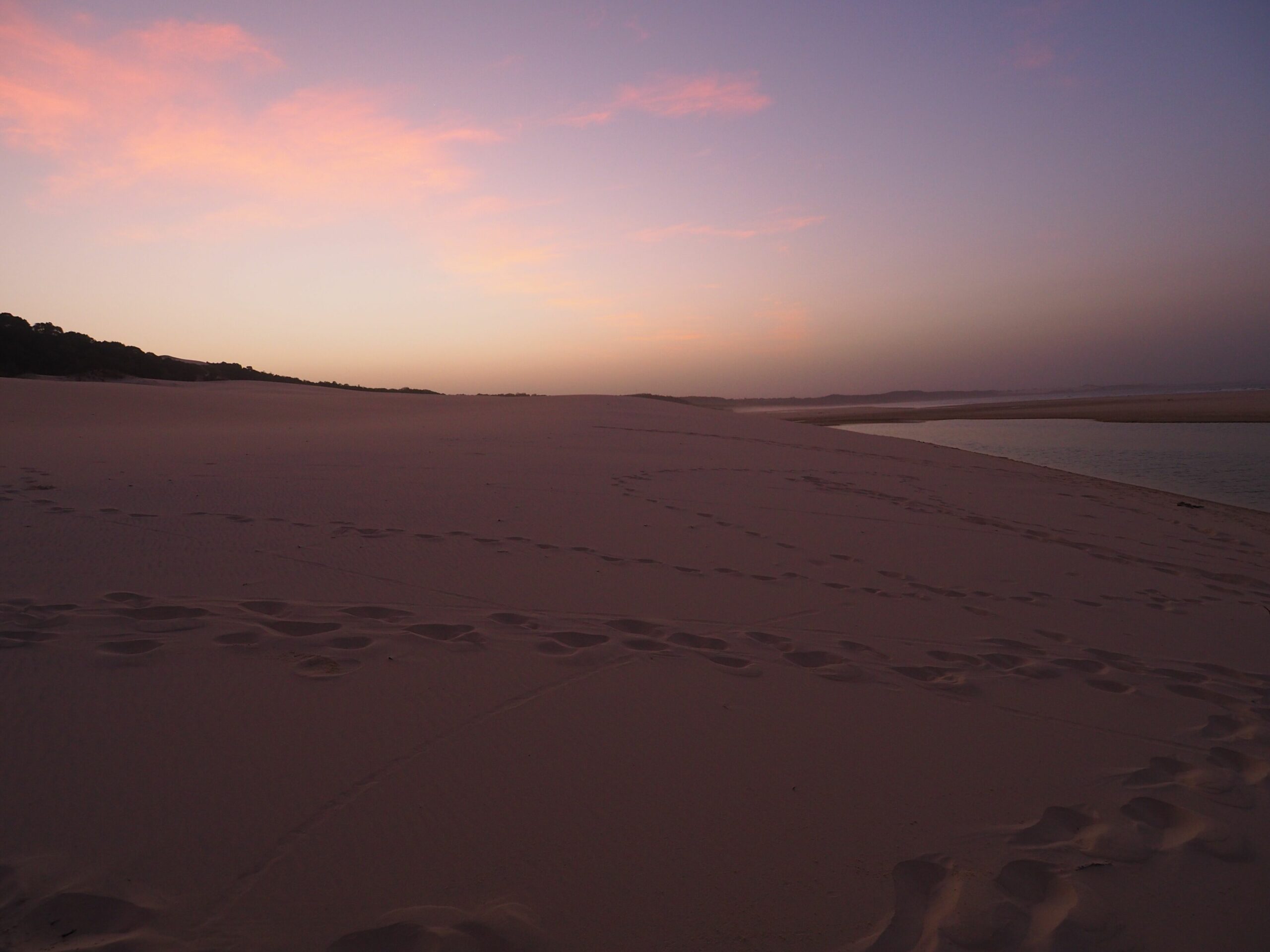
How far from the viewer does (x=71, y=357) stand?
24.1 metres

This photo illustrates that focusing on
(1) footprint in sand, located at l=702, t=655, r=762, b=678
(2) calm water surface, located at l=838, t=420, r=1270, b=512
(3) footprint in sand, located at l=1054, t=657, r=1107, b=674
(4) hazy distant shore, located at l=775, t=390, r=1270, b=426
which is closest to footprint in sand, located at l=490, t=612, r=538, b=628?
(1) footprint in sand, located at l=702, t=655, r=762, b=678

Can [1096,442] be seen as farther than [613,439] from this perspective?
Yes

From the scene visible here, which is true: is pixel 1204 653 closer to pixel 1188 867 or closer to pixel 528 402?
pixel 1188 867

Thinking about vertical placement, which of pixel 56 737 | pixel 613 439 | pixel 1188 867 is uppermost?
pixel 613 439

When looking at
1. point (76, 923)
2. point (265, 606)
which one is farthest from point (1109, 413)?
point (76, 923)

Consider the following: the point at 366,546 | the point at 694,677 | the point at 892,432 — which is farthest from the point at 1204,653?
the point at 892,432

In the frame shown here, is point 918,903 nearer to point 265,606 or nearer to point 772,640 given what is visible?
point 772,640

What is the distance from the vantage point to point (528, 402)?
922 inches

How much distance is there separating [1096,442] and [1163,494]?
10960mm

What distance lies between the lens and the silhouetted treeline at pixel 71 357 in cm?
2261

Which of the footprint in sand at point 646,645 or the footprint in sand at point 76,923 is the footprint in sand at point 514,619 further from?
the footprint in sand at point 76,923

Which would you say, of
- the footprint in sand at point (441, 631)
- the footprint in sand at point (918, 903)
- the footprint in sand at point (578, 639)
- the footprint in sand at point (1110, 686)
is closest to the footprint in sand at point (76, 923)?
the footprint in sand at point (441, 631)

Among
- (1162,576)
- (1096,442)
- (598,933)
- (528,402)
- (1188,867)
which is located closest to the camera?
(598,933)

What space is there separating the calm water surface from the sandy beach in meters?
8.54
